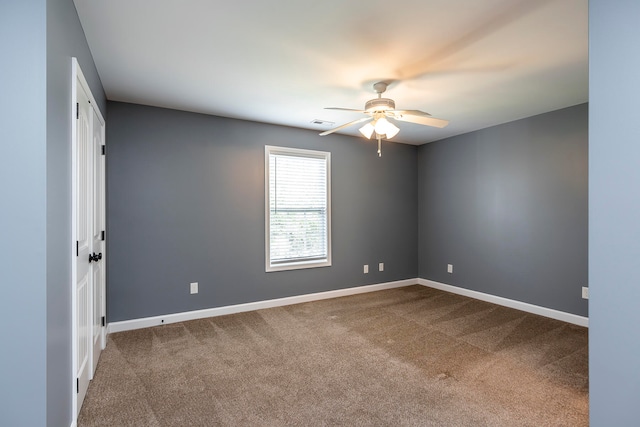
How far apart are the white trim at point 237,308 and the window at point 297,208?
1.51 ft

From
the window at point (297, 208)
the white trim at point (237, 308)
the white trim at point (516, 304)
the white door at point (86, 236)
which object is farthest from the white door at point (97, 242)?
the white trim at point (516, 304)

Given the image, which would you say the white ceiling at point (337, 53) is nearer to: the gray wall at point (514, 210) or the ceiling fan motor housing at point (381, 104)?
the ceiling fan motor housing at point (381, 104)

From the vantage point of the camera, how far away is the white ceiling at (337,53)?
195 centimetres

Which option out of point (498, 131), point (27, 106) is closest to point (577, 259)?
point (498, 131)

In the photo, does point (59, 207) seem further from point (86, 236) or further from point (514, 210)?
point (514, 210)

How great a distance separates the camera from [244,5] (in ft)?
6.23

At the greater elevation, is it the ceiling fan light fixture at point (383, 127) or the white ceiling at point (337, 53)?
the white ceiling at point (337, 53)

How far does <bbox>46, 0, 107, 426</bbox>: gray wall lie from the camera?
1.46 metres

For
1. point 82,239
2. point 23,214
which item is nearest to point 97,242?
point 82,239

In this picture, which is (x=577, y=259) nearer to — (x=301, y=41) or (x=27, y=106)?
(x=301, y=41)

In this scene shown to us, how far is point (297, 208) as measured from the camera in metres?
4.58

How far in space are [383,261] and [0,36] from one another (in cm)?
498

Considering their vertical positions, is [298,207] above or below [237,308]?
above

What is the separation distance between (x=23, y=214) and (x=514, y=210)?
4954 mm
